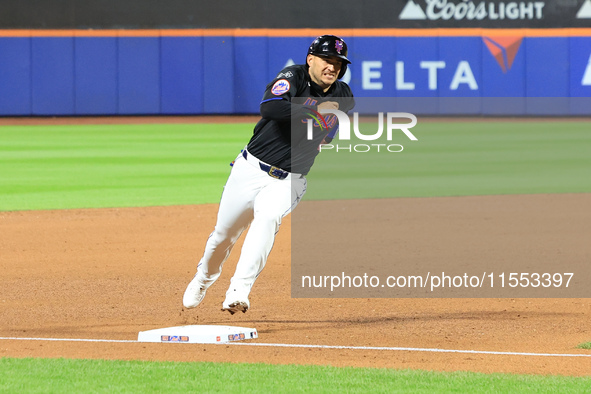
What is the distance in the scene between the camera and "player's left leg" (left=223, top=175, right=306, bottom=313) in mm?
5574

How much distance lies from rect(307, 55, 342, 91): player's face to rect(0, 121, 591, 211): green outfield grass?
7.61 metres

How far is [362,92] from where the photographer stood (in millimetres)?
25906

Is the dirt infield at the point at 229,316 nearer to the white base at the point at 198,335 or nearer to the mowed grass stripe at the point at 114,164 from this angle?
the white base at the point at 198,335

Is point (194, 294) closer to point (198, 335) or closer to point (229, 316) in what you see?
point (229, 316)

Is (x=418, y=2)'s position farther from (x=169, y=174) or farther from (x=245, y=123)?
(x=169, y=174)

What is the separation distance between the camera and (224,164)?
17828 mm

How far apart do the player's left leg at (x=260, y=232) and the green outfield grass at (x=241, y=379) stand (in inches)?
26.1

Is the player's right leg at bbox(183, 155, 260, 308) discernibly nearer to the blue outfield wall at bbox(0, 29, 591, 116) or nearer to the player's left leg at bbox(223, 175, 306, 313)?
the player's left leg at bbox(223, 175, 306, 313)

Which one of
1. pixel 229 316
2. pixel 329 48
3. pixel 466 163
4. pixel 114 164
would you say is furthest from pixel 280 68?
pixel 329 48

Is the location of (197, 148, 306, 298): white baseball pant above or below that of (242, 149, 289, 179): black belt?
below

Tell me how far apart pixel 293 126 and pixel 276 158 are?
0.22m

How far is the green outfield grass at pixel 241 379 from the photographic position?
450cm

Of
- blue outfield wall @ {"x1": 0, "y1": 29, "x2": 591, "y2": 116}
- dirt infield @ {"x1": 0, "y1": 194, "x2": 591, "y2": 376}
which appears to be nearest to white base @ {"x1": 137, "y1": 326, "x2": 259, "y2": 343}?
dirt infield @ {"x1": 0, "y1": 194, "x2": 591, "y2": 376}

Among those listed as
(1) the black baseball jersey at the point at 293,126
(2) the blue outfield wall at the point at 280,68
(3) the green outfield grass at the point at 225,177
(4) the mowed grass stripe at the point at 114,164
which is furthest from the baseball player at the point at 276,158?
(2) the blue outfield wall at the point at 280,68
